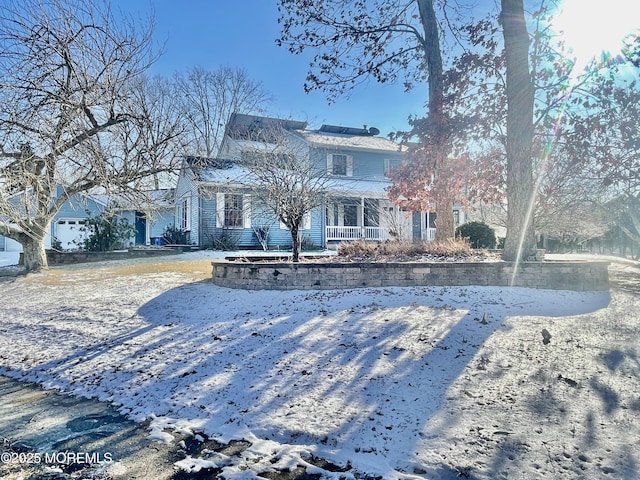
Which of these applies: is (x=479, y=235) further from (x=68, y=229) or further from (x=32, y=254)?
(x=68, y=229)

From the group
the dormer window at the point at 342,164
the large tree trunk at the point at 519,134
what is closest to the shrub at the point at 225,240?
the dormer window at the point at 342,164

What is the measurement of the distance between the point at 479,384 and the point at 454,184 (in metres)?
6.67

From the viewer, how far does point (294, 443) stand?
2.85 meters

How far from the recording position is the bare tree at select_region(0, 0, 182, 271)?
27.1ft

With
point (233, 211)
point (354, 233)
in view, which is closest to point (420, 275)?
point (233, 211)

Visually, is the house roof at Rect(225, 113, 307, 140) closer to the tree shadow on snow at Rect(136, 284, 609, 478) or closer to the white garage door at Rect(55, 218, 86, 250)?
the white garage door at Rect(55, 218, 86, 250)

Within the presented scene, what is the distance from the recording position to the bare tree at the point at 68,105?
8273mm

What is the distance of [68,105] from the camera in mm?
8359

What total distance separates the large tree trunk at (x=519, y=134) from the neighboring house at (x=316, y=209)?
4.85 meters

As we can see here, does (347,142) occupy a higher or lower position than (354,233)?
higher

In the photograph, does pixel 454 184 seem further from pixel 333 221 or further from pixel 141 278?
pixel 333 221

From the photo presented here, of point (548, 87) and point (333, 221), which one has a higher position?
point (548, 87)

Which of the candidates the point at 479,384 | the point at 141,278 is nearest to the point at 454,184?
the point at 479,384

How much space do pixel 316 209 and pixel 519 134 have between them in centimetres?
1053
